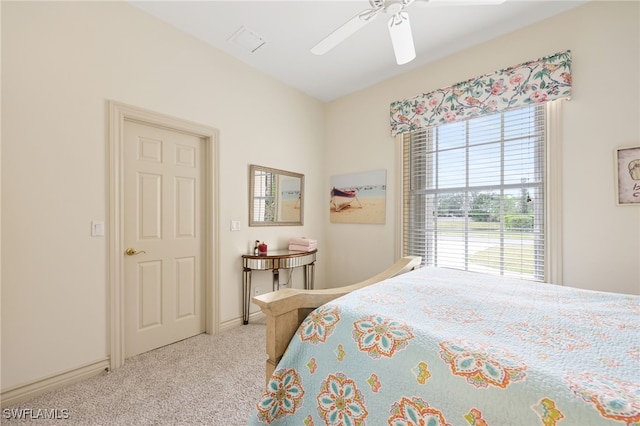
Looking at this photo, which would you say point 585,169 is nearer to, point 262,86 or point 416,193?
point 416,193

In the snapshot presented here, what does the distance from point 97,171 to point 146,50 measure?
1082 millimetres

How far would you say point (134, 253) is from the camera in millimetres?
2242

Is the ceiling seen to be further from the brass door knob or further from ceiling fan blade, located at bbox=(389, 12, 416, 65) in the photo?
the brass door knob

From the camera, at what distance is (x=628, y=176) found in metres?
1.93

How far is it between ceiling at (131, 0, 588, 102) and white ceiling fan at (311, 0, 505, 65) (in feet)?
0.57

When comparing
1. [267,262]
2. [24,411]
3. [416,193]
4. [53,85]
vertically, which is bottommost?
[24,411]

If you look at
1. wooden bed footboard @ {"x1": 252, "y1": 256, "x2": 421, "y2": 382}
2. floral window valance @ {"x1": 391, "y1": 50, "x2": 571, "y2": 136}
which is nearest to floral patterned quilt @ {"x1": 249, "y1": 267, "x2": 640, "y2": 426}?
wooden bed footboard @ {"x1": 252, "y1": 256, "x2": 421, "y2": 382}

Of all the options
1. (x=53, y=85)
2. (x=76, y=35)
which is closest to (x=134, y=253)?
(x=53, y=85)

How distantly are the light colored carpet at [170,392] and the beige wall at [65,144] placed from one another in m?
0.22

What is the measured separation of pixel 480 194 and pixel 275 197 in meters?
2.19

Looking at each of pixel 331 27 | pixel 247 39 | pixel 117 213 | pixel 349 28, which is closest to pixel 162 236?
pixel 117 213

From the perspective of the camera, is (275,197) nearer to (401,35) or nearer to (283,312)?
(401,35)

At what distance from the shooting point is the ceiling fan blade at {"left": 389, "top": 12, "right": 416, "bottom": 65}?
65.6 inches

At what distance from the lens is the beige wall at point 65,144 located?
5.47 ft
